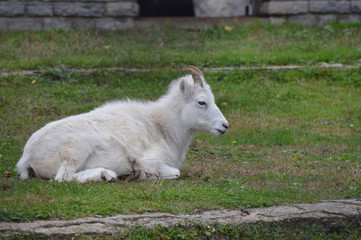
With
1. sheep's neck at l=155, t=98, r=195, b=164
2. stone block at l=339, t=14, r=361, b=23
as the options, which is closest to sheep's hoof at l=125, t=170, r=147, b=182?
sheep's neck at l=155, t=98, r=195, b=164

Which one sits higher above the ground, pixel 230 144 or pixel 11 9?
pixel 11 9

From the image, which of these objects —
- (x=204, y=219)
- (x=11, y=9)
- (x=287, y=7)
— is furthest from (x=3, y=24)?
(x=204, y=219)

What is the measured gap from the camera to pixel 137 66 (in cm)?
1445

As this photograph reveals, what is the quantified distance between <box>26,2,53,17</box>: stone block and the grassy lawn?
1186 millimetres

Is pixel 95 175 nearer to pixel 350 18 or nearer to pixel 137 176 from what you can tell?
pixel 137 176

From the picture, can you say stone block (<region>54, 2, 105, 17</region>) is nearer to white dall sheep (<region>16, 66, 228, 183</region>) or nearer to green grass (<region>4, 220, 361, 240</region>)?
white dall sheep (<region>16, 66, 228, 183</region>)

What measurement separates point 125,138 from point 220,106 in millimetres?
4937

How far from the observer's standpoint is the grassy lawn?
6613 millimetres

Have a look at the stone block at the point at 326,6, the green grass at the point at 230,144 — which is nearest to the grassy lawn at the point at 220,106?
the green grass at the point at 230,144

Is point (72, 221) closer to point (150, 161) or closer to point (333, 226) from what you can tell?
point (150, 161)

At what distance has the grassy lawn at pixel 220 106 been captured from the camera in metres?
Answer: 6.61

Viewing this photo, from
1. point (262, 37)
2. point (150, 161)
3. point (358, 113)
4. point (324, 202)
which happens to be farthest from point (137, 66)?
point (324, 202)

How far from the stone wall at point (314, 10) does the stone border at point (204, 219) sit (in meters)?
12.0

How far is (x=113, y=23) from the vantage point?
17.8 meters
